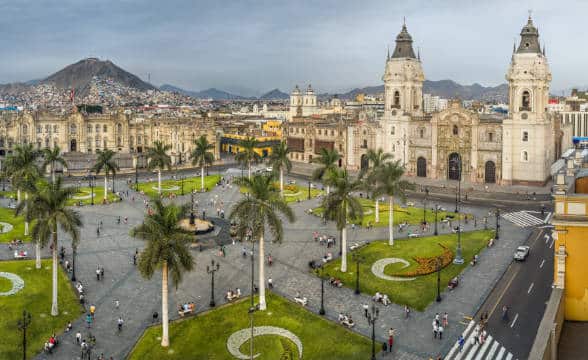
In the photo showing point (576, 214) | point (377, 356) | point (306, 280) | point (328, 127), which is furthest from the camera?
point (328, 127)

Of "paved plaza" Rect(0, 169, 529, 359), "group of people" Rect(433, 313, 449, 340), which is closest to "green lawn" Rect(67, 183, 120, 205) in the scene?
"paved plaza" Rect(0, 169, 529, 359)

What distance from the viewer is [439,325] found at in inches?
1470

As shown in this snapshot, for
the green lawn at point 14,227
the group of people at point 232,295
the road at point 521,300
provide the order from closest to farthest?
the road at point 521,300 < the group of people at point 232,295 < the green lawn at point 14,227

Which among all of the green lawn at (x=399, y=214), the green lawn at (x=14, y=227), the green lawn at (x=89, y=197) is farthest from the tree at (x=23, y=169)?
Result: the green lawn at (x=399, y=214)

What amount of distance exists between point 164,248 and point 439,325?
19169mm

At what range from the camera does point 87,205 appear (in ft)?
254

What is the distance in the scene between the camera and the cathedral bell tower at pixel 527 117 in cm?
8581

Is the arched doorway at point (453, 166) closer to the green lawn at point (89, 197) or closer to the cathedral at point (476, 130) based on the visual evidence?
the cathedral at point (476, 130)

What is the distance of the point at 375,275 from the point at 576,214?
2822 centimetres

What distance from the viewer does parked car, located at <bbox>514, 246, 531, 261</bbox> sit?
51162mm

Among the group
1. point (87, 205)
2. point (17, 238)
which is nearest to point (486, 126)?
point (87, 205)

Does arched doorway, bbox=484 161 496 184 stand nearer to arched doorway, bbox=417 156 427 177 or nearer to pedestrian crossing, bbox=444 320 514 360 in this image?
arched doorway, bbox=417 156 427 177

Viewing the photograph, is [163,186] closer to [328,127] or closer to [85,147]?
[328,127]

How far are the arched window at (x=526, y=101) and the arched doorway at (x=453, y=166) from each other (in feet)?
44.8
